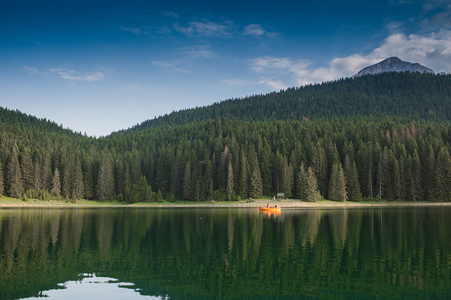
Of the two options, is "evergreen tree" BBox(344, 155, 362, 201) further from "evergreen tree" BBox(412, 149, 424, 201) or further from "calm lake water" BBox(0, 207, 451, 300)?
"calm lake water" BBox(0, 207, 451, 300)

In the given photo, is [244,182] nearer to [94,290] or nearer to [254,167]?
[254,167]

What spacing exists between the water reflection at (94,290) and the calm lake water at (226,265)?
2.1 inches

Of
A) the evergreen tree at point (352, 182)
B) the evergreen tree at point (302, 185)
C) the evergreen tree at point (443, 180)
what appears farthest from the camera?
the evergreen tree at point (352, 182)

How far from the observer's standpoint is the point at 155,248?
108 feet

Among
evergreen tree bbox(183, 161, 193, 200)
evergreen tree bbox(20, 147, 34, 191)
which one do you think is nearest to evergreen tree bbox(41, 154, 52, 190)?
evergreen tree bbox(20, 147, 34, 191)

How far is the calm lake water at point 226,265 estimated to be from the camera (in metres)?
19.7

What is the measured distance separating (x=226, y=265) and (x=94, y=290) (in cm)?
901

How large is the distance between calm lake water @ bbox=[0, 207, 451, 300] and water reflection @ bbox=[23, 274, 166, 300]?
5 centimetres

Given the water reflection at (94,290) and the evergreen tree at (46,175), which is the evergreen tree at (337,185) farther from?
the water reflection at (94,290)

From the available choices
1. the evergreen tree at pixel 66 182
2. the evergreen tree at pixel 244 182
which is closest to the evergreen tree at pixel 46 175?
the evergreen tree at pixel 66 182

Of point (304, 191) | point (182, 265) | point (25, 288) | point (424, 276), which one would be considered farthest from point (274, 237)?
point (304, 191)

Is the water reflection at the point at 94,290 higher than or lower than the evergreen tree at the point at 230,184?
→ lower

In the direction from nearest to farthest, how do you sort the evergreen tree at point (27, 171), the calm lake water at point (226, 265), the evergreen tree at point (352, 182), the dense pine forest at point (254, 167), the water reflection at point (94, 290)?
the water reflection at point (94, 290), the calm lake water at point (226, 265), the dense pine forest at point (254, 167), the evergreen tree at point (352, 182), the evergreen tree at point (27, 171)

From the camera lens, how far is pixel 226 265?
25.9m
